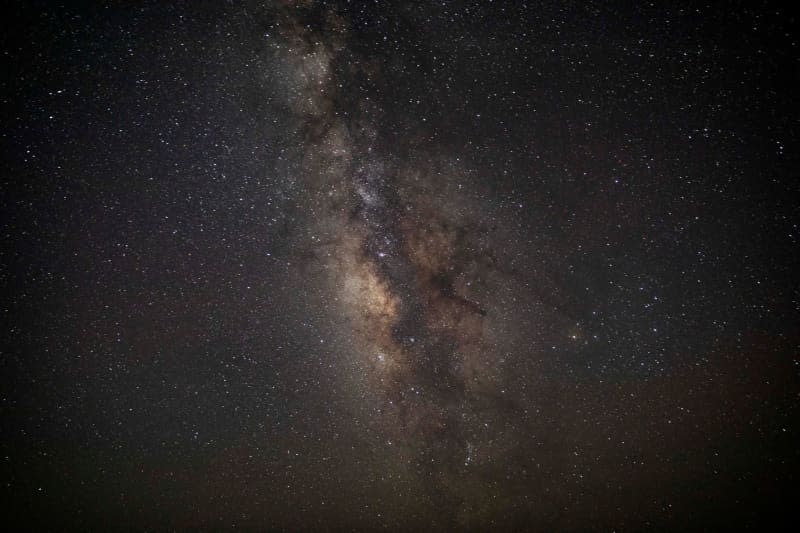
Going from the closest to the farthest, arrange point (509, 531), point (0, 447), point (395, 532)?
point (0, 447), point (509, 531), point (395, 532)

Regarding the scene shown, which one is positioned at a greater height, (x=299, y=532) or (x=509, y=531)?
(x=509, y=531)

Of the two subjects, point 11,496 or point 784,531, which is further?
point 784,531

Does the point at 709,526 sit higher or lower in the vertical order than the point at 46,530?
higher

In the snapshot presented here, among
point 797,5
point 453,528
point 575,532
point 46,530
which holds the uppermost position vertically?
point 797,5

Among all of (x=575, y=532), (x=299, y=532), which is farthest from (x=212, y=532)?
(x=575, y=532)

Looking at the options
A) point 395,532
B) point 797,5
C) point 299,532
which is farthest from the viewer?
point 299,532

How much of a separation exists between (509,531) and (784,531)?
6705 mm

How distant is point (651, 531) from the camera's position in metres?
5.93

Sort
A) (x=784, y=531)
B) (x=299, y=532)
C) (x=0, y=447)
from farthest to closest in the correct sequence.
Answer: (x=299, y=532) < (x=784, y=531) < (x=0, y=447)

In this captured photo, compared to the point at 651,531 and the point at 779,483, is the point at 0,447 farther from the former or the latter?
the point at 779,483

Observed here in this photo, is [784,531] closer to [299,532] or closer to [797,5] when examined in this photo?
[797,5]

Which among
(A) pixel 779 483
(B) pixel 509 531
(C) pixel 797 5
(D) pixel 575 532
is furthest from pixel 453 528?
(C) pixel 797 5

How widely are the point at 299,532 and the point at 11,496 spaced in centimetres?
703

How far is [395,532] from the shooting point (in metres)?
9.27
